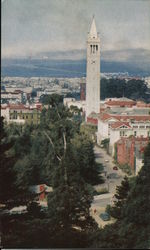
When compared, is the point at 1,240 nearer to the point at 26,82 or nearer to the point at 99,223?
the point at 99,223

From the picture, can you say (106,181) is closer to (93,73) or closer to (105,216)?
(105,216)

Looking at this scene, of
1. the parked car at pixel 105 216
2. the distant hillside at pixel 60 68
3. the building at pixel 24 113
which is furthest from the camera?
the building at pixel 24 113

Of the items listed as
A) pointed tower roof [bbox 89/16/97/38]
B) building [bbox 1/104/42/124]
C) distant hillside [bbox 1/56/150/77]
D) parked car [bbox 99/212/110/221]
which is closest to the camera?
parked car [bbox 99/212/110/221]

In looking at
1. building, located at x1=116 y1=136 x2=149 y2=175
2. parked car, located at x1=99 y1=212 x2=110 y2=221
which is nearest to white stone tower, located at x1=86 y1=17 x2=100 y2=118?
building, located at x1=116 y1=136 x2=149 y2=175

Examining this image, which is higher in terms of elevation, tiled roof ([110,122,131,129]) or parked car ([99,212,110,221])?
tiled roof ([110,122,131,129])

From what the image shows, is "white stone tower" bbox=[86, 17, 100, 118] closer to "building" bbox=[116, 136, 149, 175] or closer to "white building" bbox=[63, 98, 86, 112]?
"white building" bbox=[63, 98, 86, 112]

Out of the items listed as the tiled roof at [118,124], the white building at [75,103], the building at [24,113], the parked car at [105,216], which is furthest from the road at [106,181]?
the building at [24,113]

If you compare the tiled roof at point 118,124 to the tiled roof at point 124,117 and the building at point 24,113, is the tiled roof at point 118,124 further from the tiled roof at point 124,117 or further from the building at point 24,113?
the building at point 24,113
